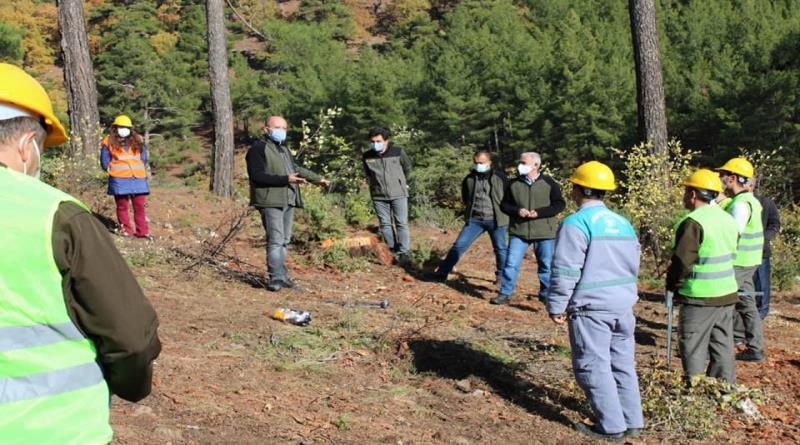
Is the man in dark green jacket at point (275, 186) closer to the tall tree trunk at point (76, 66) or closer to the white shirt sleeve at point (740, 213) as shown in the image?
the white shirt sleeve at point (740, 213)

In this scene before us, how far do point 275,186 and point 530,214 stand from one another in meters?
2.63

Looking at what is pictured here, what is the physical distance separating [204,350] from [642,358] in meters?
3.59

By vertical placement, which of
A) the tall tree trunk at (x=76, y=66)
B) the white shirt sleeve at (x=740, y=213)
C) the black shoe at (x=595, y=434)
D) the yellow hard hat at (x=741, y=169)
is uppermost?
the tall tree trunk at (x=76, y=66)

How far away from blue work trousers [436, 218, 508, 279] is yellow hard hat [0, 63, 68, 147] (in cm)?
712

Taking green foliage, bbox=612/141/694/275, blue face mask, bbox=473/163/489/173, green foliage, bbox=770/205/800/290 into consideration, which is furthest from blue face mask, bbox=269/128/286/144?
green foliage, bbox=770/205/800/290

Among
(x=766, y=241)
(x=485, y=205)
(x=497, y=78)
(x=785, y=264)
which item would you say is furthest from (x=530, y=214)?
(x=497, y=78)

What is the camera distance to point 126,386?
2145 mm

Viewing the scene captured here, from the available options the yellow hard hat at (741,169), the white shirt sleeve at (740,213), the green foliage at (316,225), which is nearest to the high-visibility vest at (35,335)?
the white shirt sleeve at (740,213)

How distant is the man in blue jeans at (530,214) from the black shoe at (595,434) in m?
3.45

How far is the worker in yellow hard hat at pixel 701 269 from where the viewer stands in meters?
5.27

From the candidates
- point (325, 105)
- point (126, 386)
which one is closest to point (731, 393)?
point (126, 386)

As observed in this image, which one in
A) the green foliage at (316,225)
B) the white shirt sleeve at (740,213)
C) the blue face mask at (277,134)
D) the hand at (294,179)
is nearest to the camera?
the white shirt sleeve at (740,213)

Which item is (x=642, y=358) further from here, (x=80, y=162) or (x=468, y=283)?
(x=80, y=162)

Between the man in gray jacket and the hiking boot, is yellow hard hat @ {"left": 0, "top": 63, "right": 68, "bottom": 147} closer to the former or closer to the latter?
the hiking boot
